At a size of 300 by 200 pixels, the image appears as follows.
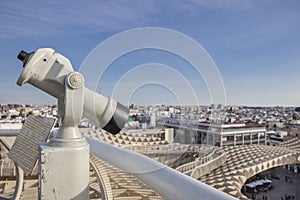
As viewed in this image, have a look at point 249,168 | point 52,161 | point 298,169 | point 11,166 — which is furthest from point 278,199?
point 52,161

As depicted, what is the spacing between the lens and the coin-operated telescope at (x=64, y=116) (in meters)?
1.08

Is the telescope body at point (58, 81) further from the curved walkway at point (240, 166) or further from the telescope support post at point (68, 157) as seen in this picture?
the curved walkway at point (240, 166)

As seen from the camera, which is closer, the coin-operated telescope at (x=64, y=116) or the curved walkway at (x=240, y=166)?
the coin-operated telescope at (x=64, y=116)

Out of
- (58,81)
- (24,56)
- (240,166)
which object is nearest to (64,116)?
(58,81)

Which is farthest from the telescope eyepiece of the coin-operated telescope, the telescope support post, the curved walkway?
the curved walkway

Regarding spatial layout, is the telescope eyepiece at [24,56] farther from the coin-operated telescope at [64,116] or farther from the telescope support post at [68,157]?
the telescope support post at [68,157]

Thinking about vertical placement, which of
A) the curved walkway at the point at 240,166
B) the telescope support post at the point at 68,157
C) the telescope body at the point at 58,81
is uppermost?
the telescope body at the point at 58,81

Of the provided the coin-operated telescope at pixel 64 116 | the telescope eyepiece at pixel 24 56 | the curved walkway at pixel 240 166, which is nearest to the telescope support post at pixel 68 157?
the coin-operated telescope at pixel 64 116

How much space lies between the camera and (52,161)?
106 centimetres

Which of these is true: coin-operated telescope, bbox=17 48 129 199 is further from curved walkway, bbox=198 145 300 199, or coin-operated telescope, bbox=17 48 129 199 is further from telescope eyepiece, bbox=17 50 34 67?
curved walkway, bbox=198 145 300 199

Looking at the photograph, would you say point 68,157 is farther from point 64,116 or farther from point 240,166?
point 240,166

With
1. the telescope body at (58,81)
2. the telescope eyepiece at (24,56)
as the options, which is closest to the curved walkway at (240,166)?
the telescope body at (58,81)

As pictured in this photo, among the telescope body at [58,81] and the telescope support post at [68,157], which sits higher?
the telescope body at [58,81]

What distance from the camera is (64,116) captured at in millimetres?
1110
